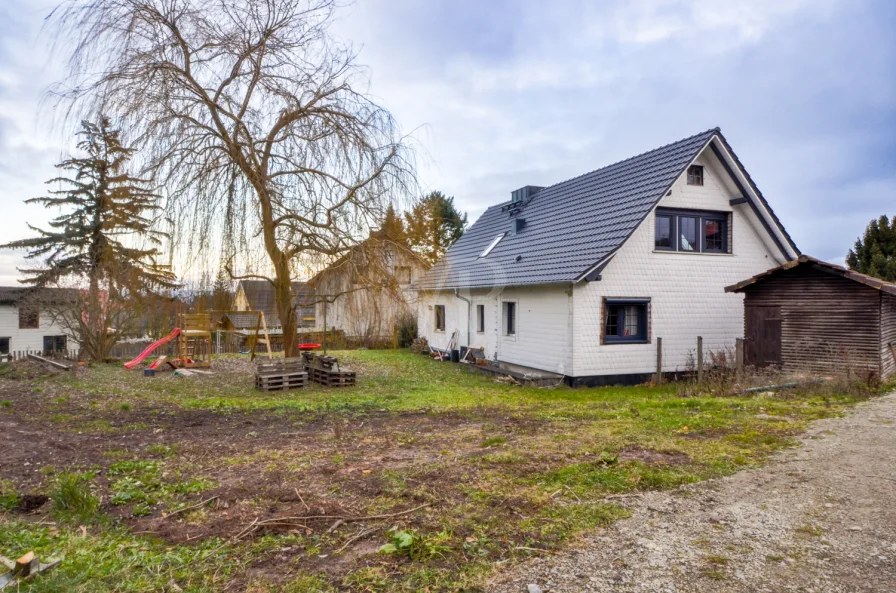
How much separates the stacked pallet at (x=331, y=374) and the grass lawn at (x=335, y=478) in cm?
241

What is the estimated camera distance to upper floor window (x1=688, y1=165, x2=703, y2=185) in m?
15.2

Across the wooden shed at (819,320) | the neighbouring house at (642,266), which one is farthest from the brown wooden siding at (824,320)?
the neighbouring house at (642,266)

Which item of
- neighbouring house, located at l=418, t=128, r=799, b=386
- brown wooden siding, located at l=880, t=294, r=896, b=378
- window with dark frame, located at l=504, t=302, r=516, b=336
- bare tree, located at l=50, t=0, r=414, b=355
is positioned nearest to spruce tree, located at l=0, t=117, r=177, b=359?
bare tree, located at l=50, t=0, r=414, b=355

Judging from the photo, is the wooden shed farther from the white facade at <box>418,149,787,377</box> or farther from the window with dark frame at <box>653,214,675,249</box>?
the window with dark frame at <box>653,214,675,249</box>

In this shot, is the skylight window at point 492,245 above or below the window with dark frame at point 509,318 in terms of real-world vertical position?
above

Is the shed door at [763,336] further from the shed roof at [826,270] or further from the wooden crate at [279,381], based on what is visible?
the wooden crate at [279,381]

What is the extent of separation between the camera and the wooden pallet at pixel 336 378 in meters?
13.3

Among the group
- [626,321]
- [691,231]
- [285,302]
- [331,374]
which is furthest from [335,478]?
[691,231]

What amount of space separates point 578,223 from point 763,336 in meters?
5.53

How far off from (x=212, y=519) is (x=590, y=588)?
9.32 ft

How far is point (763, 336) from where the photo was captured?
551 inches

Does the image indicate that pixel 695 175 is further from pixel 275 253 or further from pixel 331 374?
pixel 275 253

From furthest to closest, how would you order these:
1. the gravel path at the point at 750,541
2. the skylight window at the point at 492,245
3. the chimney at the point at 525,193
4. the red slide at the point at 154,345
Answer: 1. the chimney at the point at 525,193
2. the skylight window at the point at 492,245
3. the red slide at the point at 154,345
4. the gravel path at the point at 750,541

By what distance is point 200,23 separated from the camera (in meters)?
9.32
